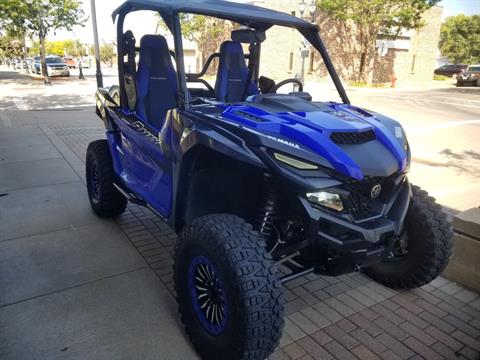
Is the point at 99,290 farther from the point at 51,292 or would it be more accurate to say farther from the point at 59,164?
the point at 59,164

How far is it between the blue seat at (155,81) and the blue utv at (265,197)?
0.22 m

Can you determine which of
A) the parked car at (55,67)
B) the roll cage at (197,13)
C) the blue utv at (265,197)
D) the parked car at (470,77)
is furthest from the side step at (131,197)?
the parked car at (470,77)

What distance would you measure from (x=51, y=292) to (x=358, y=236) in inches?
93.4

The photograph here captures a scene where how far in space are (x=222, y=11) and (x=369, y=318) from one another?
2502 millimetres

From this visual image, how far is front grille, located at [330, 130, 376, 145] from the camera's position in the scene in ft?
7.65

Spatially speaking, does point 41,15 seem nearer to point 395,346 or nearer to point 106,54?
point 395,346

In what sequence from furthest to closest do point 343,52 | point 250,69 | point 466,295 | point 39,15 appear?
1. point 343,52
2. point 39,15
3. point 250,69
4. point 466,295

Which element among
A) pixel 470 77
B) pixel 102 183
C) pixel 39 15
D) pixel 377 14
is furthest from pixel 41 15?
pixel 470 77

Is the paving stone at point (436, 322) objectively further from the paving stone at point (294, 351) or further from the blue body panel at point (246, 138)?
the blue body panel at point (246, 138)

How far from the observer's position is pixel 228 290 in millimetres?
2139

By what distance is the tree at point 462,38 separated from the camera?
5656 cm

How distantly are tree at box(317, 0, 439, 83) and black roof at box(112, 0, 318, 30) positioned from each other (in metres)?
26.2

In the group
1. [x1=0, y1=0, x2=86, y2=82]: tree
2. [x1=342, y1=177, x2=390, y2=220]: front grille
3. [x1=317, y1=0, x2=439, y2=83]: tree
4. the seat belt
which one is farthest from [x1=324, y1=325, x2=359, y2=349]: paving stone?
[x1=317, y1=0, x2=439, y2=83]: tree

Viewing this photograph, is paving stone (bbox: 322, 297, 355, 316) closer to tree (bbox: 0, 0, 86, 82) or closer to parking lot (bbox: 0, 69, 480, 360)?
parking lot (bbox: 0, 69, 480, 360)
